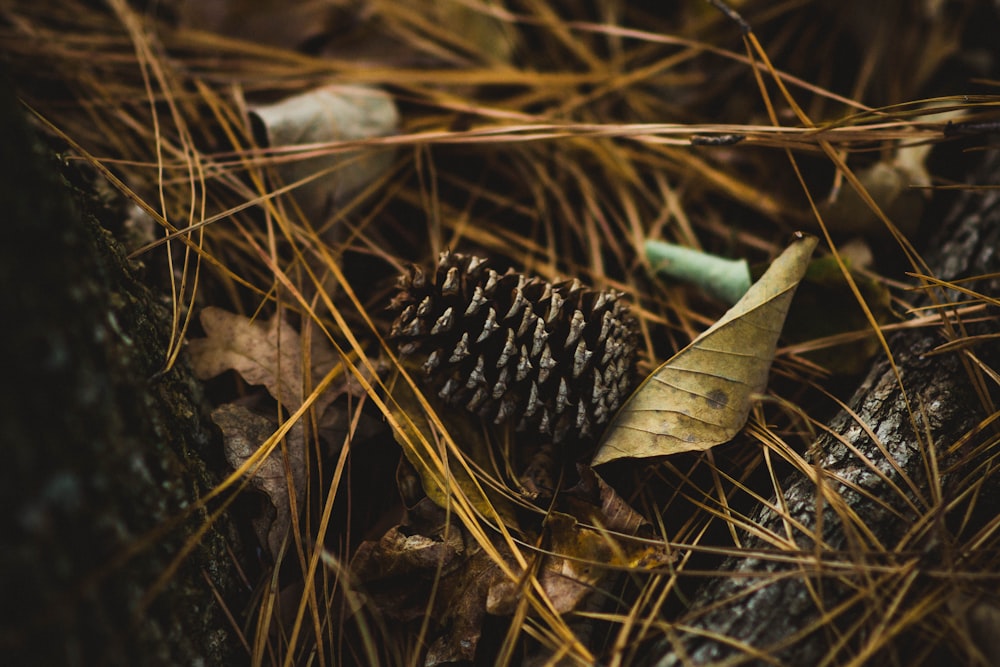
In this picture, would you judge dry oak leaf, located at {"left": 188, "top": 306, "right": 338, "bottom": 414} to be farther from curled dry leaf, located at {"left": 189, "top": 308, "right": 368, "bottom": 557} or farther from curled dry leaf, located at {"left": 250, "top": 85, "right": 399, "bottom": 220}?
curled dry leaf, located at {"left": 250, "top": 85, "right": 399, "bottom": 220}

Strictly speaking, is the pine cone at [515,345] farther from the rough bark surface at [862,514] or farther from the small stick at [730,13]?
the small stick at [730,13]

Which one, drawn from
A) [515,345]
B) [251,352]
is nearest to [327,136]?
[251,352]

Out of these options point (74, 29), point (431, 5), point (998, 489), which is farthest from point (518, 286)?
point (74, 29)

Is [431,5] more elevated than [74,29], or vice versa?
[74,29]

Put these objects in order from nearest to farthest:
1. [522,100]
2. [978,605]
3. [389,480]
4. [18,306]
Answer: [18,306] → [978,605] → [389,480] → [522,100]

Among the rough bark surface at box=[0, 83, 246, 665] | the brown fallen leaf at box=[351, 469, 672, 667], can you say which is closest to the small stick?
the brown fallen leaf at box=[351, 469, 672, 667]

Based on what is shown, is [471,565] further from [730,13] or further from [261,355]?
[730,13]

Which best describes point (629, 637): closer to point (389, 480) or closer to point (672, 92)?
point (389, 480)
